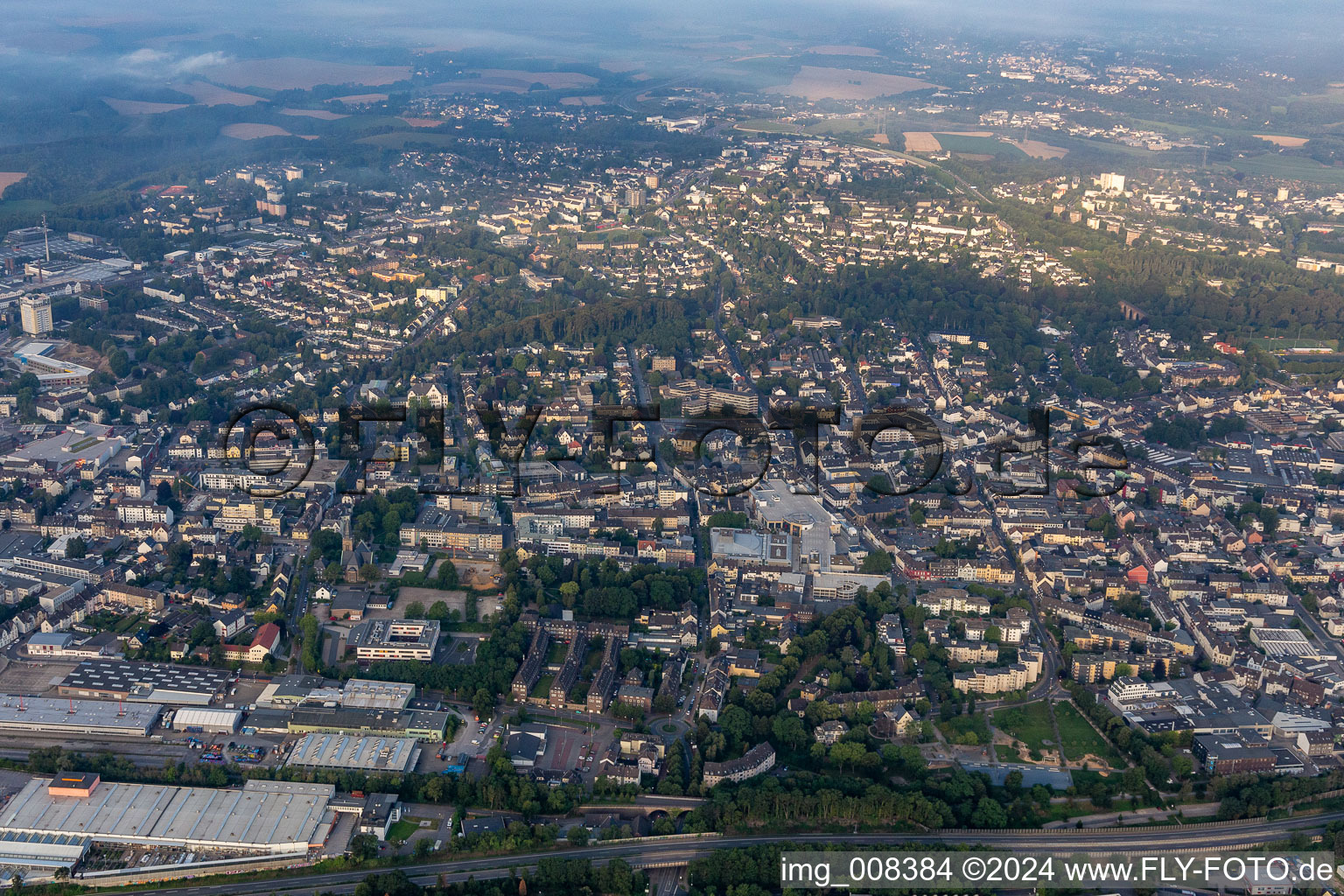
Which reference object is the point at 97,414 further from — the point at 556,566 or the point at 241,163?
the point at 241,163

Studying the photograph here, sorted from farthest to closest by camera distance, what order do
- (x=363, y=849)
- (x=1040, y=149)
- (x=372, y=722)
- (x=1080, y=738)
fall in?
(x=1040, y=149) < (x=1080, y=738) < (x=372, y=722) < (x=363, y=849)

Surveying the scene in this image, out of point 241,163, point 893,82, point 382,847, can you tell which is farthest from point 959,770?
point 893,82

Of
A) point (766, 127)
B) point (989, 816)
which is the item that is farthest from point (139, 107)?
point (989, 816)

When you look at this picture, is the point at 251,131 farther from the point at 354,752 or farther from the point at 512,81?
the point at 354,752

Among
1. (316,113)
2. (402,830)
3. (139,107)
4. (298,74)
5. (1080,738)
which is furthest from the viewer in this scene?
(298,74)

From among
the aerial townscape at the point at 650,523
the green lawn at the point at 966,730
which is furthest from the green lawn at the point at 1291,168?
the green lawn at the point at 966,730

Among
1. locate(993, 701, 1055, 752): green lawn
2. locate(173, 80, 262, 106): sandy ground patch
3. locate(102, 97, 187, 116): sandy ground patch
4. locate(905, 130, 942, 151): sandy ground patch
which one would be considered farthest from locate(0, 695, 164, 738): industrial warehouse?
locate(173, 80, 262, 106): sandy ground patch

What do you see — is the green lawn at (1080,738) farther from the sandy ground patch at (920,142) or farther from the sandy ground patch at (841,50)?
the sandy ground patch at (841,50)
